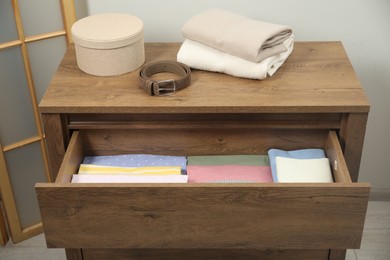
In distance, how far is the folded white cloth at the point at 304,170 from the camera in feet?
4.14

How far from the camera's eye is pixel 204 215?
3.73 ft

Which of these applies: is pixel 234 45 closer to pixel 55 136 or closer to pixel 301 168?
pixel 301 168

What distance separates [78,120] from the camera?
1.29 meters

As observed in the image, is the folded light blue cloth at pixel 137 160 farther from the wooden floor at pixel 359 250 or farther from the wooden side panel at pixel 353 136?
the wooden floor at pixel 359 250

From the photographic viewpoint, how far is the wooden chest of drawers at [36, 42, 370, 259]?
43.8 inches

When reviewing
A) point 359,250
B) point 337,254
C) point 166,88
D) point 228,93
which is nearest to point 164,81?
point 166,88

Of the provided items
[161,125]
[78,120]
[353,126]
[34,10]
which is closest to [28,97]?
[34,10]

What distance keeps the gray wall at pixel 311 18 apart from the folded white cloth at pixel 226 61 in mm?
242

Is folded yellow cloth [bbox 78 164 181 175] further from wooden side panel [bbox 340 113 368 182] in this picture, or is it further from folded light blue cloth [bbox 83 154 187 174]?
wooden side panel [bbox 340 113 368 182]

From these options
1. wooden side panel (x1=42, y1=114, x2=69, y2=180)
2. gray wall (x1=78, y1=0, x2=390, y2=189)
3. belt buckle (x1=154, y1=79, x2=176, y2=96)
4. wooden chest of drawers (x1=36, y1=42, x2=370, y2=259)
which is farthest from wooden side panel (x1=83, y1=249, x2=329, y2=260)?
gray wall (x1=78, y1=0, x2=390, y2=189)

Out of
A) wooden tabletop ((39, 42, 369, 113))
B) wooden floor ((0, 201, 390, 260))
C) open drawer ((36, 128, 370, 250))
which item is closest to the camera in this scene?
open drawer ((36, 128, 370, 250))

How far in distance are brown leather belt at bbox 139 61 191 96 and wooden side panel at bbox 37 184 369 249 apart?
25 cm

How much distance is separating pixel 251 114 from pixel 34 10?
664mm

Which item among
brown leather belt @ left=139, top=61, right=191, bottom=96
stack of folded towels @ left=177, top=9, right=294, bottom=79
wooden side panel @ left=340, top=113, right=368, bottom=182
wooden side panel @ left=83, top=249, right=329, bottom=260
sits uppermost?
stack of folded towels @ left=177, top=9, right=294, bottom=79
